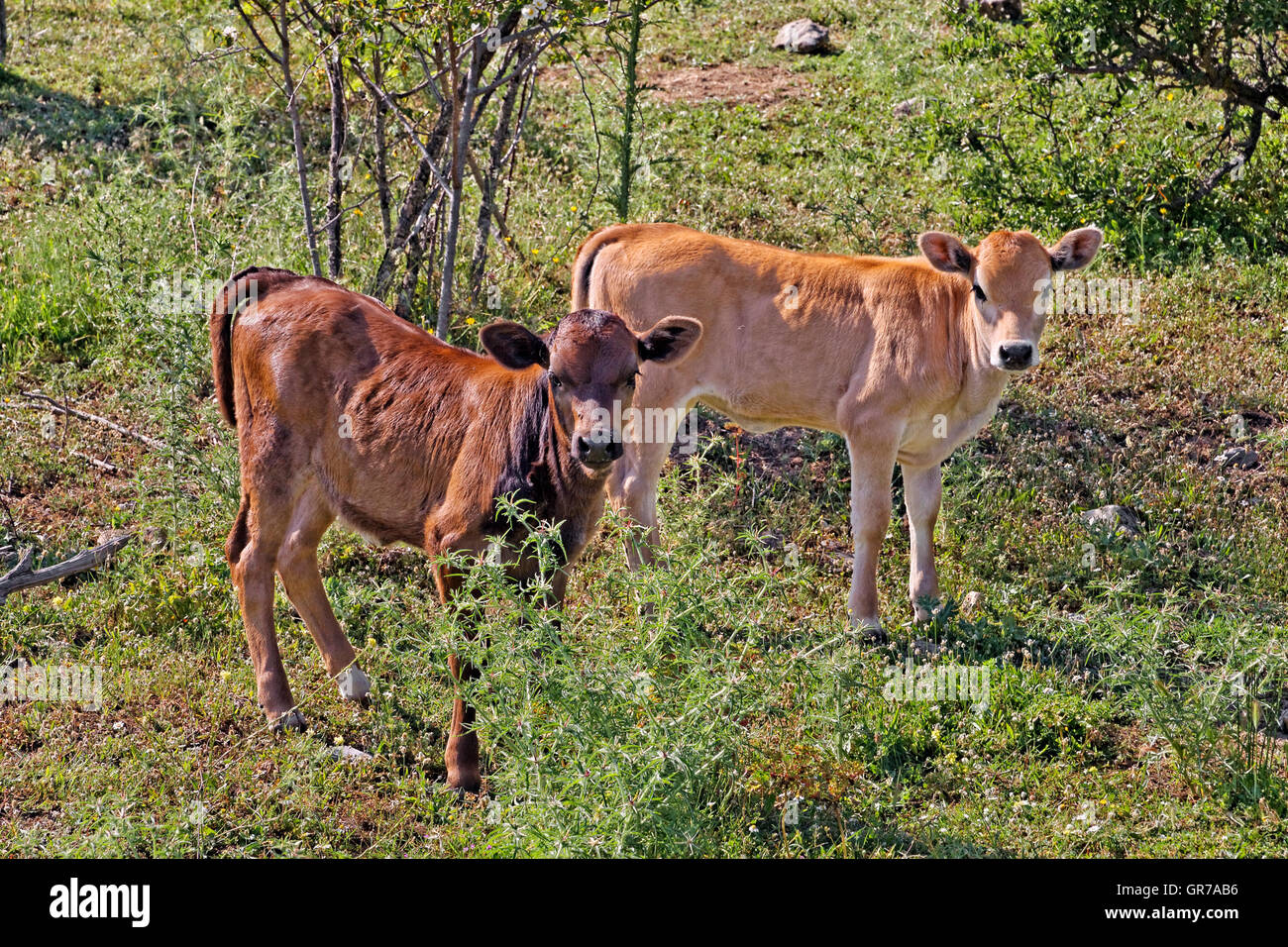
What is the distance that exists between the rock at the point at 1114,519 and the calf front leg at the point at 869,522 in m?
1.54

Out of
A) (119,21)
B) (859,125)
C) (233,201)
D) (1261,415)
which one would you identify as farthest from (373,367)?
(119,21)

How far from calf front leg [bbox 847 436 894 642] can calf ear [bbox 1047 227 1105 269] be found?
1413 mm

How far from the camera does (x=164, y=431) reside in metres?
9.33

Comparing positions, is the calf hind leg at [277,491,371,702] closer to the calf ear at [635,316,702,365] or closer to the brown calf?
the brown calf

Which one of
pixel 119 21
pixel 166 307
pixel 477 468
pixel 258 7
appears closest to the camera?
pixel 477 468

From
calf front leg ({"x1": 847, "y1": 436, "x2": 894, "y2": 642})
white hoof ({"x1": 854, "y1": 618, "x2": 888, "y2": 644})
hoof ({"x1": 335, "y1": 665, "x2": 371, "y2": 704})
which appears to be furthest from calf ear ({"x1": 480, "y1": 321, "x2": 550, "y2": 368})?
white hoof ({"x1": 854, "y1": 618, "x2": 888, "y2": 644})

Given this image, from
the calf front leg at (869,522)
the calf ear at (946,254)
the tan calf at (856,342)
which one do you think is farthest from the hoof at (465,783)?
the calf ear at (946,254)

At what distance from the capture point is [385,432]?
692cm

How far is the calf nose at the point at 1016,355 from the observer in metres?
7.70

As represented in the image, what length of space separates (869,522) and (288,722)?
3.27 m

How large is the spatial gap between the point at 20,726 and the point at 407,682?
1802mm
